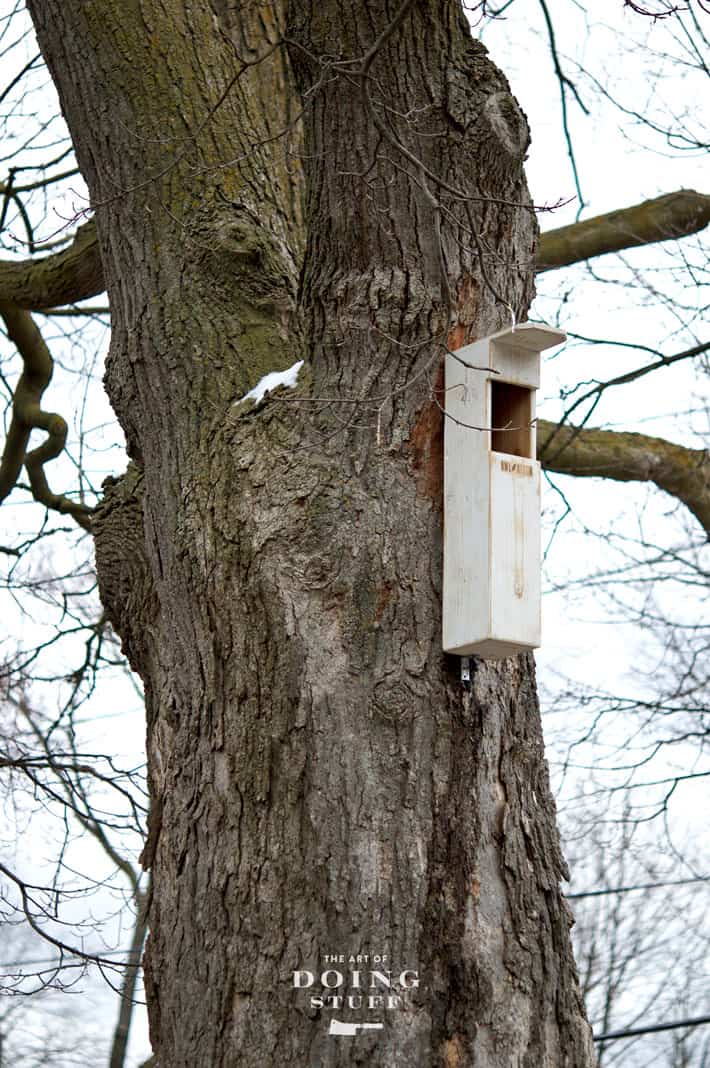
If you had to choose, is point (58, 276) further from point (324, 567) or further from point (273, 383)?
point (324, 567)

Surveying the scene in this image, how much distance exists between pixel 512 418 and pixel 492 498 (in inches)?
9.2

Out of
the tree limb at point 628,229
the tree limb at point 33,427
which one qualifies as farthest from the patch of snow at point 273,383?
the tree limb at point 33,427

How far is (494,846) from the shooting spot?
6.66 feet

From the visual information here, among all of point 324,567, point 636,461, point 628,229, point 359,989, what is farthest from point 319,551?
point 636,461

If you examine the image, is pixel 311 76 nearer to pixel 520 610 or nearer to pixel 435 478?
pixel 435 478

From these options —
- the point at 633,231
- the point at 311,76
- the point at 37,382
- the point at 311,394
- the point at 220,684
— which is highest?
the point at 633,231

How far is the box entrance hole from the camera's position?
225 cm

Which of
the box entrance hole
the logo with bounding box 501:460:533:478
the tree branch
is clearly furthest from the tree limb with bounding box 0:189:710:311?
the logo with bounding box 501:460:533:478

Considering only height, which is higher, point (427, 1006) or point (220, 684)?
point (220, 684)

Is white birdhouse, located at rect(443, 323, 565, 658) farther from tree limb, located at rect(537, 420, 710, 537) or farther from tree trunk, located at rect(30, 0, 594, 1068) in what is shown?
tree limb, located at rect(537, 420, 710, 537)

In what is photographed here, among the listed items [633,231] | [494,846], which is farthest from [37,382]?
[494,846]

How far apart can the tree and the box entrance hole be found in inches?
4.6

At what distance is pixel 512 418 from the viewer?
2293 millimetres

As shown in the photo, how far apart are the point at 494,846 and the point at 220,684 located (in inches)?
20.8
